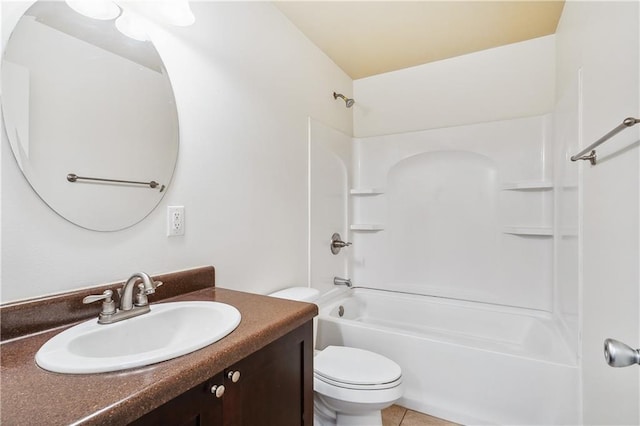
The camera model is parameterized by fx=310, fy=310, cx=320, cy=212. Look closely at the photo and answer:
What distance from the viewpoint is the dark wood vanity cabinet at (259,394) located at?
0.69 metres

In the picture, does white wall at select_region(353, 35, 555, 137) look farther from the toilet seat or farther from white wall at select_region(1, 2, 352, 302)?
the toilet seat

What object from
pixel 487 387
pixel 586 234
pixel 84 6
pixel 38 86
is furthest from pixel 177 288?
pixel 586 234

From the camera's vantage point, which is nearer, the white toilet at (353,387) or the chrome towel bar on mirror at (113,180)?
the chrome towel bar on mirror at (113,180)

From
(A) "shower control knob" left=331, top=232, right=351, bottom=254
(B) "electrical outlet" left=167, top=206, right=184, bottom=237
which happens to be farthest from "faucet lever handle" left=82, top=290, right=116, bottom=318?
(A) "shower control knob" left=331, top=232, right=351, bottom=254

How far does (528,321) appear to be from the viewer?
2.19 m

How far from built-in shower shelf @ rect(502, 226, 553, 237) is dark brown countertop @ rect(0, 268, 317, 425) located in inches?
83.7

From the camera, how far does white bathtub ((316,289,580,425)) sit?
1567 mm

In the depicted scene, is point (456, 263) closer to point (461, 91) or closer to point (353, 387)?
point (461, 91)

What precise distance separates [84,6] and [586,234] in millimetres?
2189

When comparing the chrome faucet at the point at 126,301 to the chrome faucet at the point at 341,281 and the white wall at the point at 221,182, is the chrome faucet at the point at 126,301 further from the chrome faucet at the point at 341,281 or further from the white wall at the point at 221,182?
the chrome faucet at the point at 341,281

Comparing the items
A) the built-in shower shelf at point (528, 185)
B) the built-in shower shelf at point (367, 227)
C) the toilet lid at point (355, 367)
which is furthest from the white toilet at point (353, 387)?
the built-in shower shelf at point (528, 185)

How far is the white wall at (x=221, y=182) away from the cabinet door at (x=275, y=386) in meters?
0.59

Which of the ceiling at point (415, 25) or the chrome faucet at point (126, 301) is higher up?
the ceiling at point (415, 25)

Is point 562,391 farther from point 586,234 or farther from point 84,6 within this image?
point 84,6
